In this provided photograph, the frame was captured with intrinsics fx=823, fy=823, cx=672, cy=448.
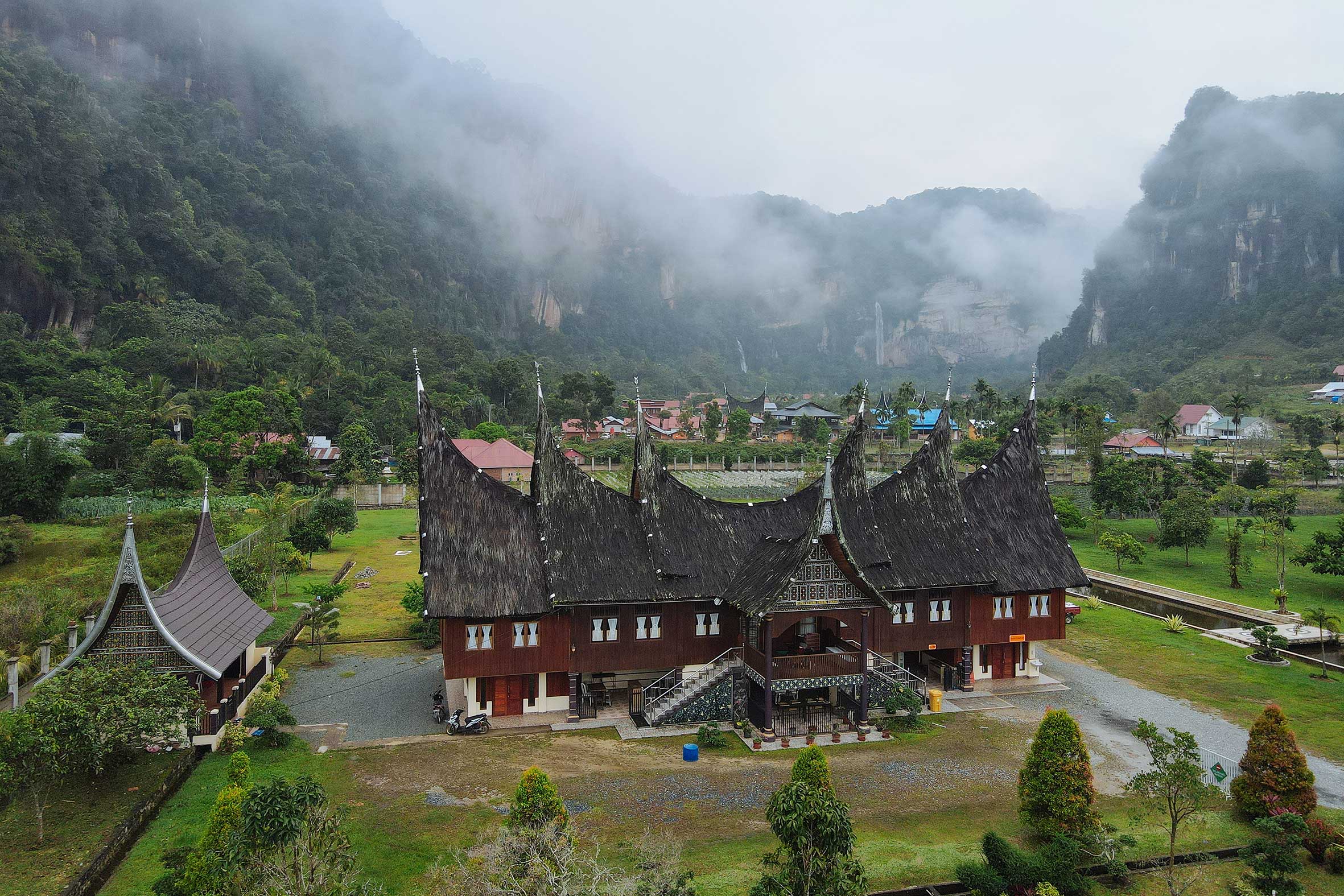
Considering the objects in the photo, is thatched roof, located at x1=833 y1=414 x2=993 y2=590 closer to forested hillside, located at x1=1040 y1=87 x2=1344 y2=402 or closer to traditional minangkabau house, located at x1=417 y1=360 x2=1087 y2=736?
traditional minangkabau house, located at x1=417 y1=360 x2=1087 y2=736

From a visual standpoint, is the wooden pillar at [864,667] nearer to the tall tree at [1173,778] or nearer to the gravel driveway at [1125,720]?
the gravel driveway at [1125,720]

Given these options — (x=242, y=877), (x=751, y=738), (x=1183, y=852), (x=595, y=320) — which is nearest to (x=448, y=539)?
(x=751, y=738)

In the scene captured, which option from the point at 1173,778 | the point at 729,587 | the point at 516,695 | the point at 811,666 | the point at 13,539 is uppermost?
the point at 13,539

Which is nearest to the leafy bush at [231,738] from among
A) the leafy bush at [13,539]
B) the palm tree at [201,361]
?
the leafy bush at [13,539]

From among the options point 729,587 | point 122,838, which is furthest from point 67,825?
point 729,587

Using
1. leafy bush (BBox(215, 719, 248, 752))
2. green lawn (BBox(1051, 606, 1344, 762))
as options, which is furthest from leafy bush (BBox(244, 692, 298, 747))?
green lawn (BBox(1051, 606, 1344, 762))

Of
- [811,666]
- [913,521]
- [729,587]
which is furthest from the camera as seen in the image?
[913,521]

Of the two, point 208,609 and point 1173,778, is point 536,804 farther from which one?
point 208,609
